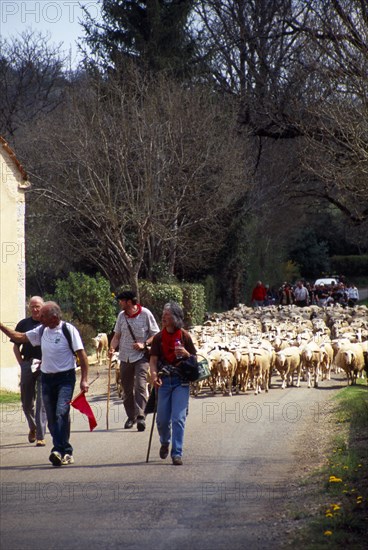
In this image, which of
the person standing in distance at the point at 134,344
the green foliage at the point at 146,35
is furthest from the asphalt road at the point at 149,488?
the green foliage at the point at 146,35

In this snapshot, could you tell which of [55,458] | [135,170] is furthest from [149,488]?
[135,170]

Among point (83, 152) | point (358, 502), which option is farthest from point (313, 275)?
point (358, 502)

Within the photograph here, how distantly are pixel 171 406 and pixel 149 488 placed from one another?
162 centimetres

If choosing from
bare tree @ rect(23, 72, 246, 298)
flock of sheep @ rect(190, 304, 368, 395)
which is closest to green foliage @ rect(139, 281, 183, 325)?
bare tree @ rect(23, 72, 246, 298)

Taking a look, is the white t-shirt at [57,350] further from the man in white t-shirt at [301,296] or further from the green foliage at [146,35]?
the man in white t-shirt at [301,296]

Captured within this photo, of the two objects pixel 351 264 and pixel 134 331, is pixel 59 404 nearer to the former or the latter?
pixel 134 331

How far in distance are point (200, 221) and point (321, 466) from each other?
68.7ft

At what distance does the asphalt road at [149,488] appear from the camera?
7.09 meters

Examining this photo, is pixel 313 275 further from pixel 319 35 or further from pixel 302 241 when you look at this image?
pixel 319 35

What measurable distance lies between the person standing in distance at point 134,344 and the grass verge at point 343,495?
260 centimetres

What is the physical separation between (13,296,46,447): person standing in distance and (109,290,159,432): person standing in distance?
4.75ft

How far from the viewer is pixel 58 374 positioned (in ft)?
32.8

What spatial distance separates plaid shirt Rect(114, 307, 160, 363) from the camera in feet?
40.8

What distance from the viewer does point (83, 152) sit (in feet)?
87.4
